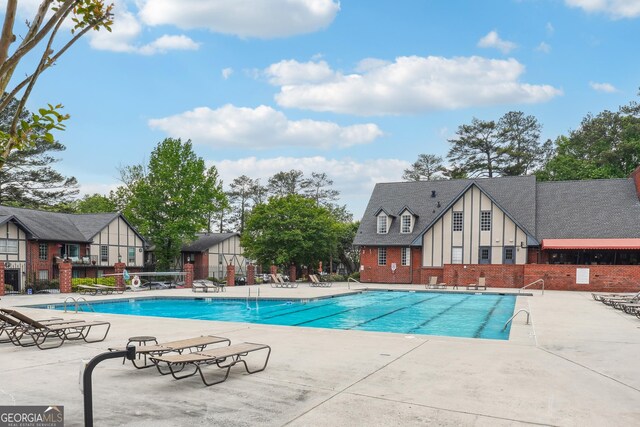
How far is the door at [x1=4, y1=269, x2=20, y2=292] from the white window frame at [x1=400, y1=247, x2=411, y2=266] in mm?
26133

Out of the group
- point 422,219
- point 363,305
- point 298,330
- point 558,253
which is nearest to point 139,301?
point 363,305

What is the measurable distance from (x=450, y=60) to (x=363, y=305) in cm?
1169

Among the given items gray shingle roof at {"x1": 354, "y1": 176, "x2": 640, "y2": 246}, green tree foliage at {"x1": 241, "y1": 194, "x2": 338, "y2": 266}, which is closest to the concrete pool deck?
gray shingle roof at {"x1": 354, "y1": 176, "x2": 640, "y2": 246}

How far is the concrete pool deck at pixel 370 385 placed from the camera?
5.84 m

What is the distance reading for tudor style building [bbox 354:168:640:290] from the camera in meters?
32.1

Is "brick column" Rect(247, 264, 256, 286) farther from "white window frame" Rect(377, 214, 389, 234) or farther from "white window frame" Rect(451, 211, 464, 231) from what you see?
"white window frame" Rect(451, 211, 464, 231)

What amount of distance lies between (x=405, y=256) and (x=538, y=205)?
10.2m

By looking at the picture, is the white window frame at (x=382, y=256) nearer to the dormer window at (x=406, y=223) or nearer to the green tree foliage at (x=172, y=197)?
the dormer window at (x=406, y=223)

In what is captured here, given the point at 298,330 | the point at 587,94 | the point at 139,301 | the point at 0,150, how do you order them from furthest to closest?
1. the point at 587,94
2. the point at 139,301
3. the point at 298,330
4. the point at 0,150

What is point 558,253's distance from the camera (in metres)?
34.2

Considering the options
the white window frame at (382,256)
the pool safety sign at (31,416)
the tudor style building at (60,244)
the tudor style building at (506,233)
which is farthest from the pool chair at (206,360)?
the white window frame at (382,256)

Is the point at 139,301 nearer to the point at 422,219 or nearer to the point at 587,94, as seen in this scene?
the point at 422,219

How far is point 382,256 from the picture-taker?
39.0 m

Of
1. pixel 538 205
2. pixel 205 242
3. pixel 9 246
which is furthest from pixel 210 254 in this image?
pixel 538 205
